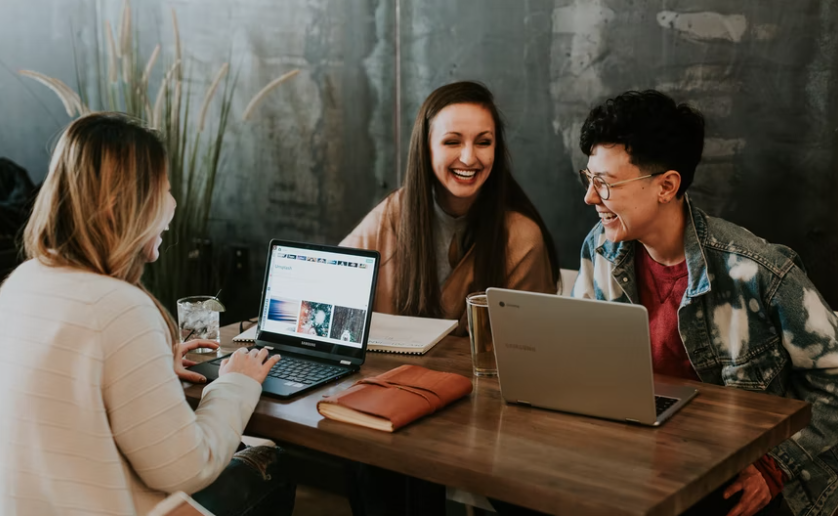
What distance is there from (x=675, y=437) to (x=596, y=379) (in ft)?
0.52

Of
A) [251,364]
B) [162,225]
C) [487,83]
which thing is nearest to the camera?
[162,225]

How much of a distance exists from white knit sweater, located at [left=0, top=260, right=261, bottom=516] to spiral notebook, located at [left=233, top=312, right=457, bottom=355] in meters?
0.65

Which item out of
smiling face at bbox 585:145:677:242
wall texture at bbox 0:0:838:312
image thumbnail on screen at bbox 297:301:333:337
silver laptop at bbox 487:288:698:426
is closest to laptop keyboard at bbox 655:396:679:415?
silver laptop at bbox 487:288:698:426

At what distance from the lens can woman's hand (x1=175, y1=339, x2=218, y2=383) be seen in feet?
6.07

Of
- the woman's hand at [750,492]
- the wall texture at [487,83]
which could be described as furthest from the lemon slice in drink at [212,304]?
the wall texture at [487,83]

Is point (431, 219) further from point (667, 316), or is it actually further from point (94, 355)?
point (94, 355)

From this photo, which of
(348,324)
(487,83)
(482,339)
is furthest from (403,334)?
(487,83)

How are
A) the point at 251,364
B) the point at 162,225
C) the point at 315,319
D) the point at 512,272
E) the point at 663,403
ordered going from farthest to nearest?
the point at 512,272 < the point at 315,319 < the point at 251,364 < the point at 663,403 < the point at 162,225

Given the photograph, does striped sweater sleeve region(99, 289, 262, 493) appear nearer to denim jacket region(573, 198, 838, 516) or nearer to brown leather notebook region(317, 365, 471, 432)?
brown leather notebook region(317, 365, 471, 432)

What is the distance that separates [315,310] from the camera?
2.02m

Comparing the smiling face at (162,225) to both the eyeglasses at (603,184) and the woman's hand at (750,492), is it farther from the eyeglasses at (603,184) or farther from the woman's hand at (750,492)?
the woman's hand at (750,492)

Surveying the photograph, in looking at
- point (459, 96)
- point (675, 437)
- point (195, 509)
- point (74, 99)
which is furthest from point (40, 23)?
point (675, 437)

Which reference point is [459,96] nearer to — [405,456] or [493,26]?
[493,26]

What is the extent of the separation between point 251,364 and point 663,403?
77cm
